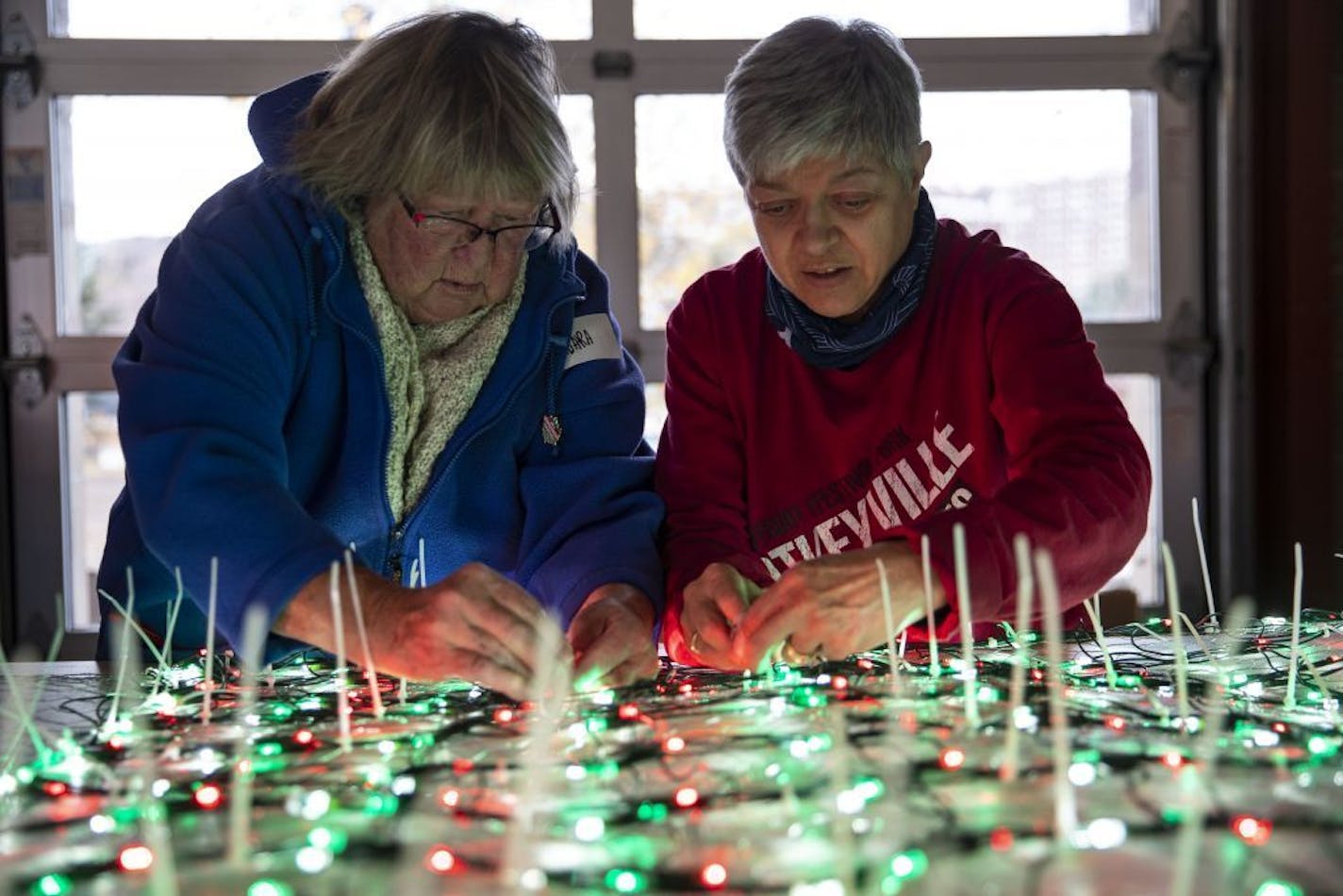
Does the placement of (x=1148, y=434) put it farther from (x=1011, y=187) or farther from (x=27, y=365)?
(x=27, y=365)

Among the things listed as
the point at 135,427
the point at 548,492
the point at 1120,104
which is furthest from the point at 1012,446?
the point at 1120,104

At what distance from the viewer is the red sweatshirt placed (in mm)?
1437

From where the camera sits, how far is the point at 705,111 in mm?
3162

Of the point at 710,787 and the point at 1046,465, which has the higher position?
the point at 1046,465

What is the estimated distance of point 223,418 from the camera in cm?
134

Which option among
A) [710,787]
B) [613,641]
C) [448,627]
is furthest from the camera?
[613,641]

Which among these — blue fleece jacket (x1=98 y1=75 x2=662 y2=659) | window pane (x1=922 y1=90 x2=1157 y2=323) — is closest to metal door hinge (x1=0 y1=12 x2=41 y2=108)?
blue fleece jacket (x1=98 y1=75 x2=662 y2=659)

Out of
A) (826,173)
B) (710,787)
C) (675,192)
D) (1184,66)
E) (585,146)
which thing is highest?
(1184,66)

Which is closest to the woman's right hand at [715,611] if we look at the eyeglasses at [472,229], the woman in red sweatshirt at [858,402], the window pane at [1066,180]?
the woman in red sweatshirt at [858,402]

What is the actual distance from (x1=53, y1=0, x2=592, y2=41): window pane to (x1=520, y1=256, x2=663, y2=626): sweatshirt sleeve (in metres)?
1.64

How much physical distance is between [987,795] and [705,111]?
2486 millimetres

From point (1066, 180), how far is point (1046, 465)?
1.98 m

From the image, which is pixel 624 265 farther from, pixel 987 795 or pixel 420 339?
pixel 987 795

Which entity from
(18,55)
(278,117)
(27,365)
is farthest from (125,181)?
(278,117)
